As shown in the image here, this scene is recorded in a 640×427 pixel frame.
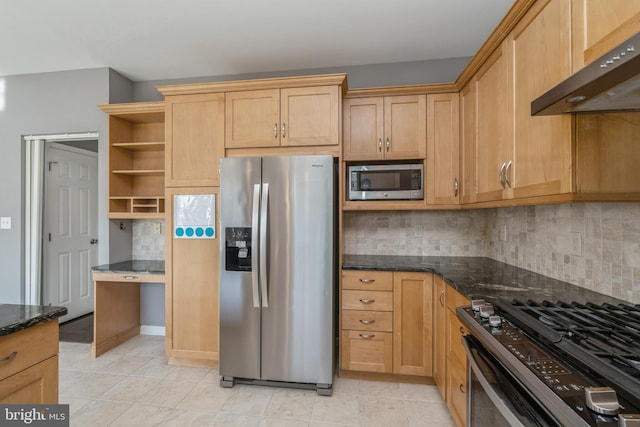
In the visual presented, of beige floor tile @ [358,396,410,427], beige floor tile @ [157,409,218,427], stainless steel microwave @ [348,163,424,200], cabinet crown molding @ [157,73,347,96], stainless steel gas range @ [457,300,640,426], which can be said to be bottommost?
beige floor tile @ [157,409,218,427]

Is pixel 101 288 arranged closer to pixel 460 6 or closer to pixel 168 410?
pixel 168 410

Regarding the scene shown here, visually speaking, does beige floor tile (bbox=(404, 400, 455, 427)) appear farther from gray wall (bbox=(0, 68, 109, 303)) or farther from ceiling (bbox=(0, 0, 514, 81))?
gray wall (bbox=(0, 68, 109, 303))

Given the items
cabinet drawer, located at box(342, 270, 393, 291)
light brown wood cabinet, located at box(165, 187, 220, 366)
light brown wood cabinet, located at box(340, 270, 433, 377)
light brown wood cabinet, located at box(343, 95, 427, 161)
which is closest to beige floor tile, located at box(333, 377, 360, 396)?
light brown wood cabinet, located at box(340, 270, 433, 377)

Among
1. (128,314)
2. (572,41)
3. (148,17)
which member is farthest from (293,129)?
(128,314)

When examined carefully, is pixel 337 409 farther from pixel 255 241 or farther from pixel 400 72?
pixel 400 72

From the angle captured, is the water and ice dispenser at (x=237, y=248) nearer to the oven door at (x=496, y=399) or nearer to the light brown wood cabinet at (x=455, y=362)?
the light brown wood cabinet at (x=455, y=362)

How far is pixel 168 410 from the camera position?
6.52ft

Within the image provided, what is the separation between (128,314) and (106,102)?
7.13 feet

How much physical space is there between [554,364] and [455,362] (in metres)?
1.06

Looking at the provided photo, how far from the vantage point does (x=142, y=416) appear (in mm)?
1924

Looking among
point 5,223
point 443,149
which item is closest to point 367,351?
point 443,149

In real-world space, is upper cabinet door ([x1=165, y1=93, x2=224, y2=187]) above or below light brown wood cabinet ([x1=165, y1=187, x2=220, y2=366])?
above

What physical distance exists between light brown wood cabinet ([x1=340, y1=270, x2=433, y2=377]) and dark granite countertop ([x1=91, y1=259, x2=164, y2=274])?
5.64ft

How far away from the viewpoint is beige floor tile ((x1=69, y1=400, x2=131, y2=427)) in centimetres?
186
